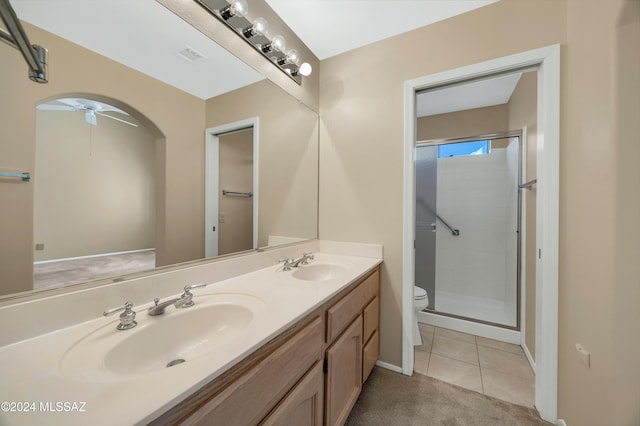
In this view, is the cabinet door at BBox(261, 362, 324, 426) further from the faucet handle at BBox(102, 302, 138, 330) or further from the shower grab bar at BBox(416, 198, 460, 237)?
the shower grab bar at BBox(416, 198, 460, 237)

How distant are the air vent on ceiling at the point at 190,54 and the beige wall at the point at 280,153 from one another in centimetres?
18

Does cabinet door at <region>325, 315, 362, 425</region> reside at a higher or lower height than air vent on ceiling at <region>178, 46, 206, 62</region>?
lower

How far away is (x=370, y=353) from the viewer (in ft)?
4.92

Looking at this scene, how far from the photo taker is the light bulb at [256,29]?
4.27 feet

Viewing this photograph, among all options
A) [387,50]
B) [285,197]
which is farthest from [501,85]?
[285,197]

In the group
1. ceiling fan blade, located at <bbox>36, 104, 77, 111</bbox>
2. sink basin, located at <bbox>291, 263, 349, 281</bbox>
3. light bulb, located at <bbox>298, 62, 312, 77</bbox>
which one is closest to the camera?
ceiling fan blade, located at <bbox>36, 104, 77, 111</bbox>

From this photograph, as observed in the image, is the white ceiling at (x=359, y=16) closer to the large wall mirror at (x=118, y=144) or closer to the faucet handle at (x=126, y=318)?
the large wall mirror at (x=118, y=144)

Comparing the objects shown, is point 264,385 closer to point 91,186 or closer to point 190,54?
point 91,186

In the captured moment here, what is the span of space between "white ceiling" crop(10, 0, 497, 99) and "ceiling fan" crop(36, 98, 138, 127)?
0.09 metres

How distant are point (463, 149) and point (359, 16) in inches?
76.3

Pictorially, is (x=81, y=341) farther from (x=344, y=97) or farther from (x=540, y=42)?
(x=540, y=42)

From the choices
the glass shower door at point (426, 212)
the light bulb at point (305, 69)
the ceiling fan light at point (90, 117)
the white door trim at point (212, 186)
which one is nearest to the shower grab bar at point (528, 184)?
the glass shower door at point (426, 212)

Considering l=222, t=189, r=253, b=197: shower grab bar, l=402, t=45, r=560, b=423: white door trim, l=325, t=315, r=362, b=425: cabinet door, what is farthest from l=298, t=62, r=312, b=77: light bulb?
l=325, t=315, r=362, b=425: cabinet door

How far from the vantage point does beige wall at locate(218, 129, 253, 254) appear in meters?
1.28
